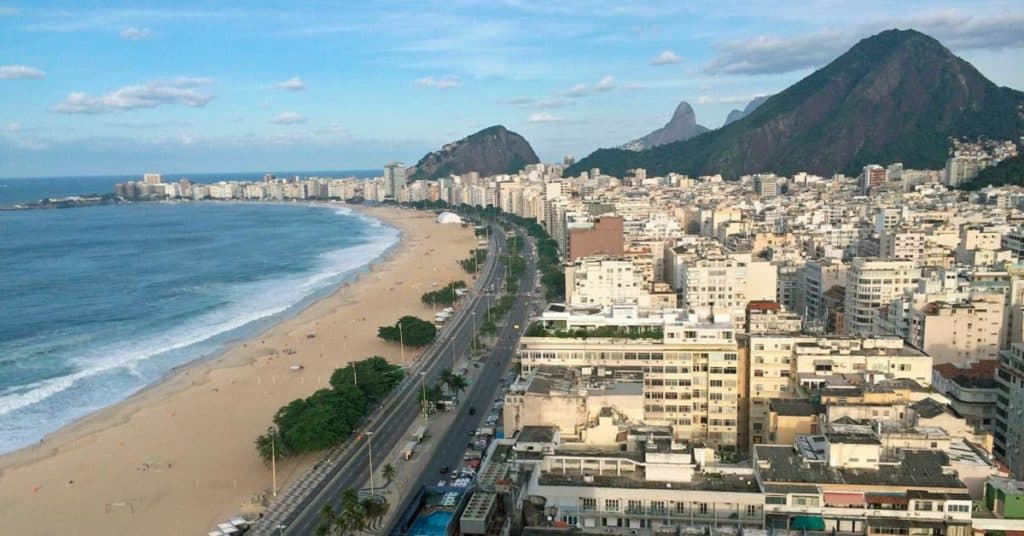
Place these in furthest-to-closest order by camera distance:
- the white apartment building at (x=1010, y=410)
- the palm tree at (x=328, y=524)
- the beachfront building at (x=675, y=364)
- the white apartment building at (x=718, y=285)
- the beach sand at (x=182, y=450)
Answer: the white apartment building at (x=718, y=285) < the beachfront building at (x=675, y=364) < the beach sand at (x=182, y=450) < the white apartment building at (x=1010, y=410) < the palm tree at (x=328, y=524)

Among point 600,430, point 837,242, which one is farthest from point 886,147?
point 600,430

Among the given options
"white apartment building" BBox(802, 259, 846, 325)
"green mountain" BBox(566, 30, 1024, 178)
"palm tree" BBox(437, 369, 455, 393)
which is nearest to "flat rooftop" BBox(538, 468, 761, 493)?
"palm tree" BBox(437, 369, 455, 393)

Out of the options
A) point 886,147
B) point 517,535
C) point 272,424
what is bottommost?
point 272,424

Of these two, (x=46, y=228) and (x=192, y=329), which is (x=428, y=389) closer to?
(x=192, y=329)

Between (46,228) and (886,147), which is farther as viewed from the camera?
(886,147)

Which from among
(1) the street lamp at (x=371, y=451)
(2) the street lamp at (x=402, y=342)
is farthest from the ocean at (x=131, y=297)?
(1) the street lamp at (x=371, y=451)

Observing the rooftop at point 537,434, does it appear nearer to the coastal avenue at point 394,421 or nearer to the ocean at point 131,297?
the coastal avenue at point 394,421
